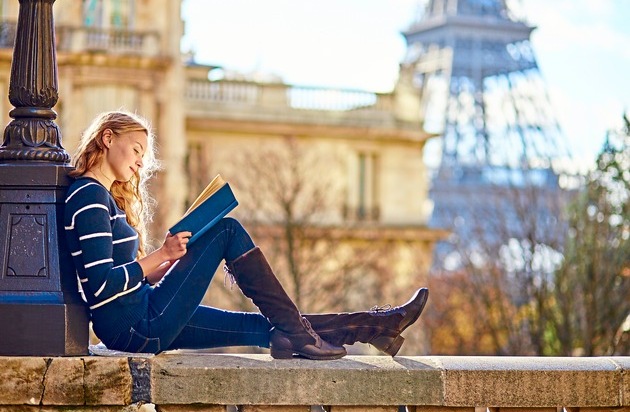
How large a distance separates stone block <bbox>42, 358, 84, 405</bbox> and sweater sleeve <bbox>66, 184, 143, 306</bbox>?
Answer: 1.35 ft

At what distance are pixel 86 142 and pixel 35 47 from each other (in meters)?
0.53

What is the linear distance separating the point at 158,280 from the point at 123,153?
0.69 metres

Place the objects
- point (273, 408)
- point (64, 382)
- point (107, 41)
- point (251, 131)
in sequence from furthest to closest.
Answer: point (251, 131) < point (107, 41) < point (273, 408) < point (64, 382)

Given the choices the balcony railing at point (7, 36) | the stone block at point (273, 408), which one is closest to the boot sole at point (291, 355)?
the stone block at point (273, 408)

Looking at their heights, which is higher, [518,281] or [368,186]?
[368,186]

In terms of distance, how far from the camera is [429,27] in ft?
292

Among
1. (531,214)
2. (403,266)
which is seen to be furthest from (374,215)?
(531,214)

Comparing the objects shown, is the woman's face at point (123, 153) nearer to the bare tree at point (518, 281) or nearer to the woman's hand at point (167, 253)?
the woman's hand at point (167, 253)

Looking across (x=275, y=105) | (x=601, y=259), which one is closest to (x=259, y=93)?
(x=275, y=105)

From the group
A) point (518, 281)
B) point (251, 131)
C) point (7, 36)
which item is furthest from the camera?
point (251, 131)

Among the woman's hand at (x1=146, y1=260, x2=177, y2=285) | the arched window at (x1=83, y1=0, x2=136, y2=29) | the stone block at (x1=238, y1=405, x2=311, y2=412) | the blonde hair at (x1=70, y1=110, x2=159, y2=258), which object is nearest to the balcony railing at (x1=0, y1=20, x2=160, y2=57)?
the arched window at (x1=83, y1=0, x2=136, y2=29)

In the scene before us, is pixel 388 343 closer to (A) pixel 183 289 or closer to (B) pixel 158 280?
(A) pixel 183 289

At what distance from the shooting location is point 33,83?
8219 millimetres

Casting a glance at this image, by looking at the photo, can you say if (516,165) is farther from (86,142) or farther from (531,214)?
(86,142)
